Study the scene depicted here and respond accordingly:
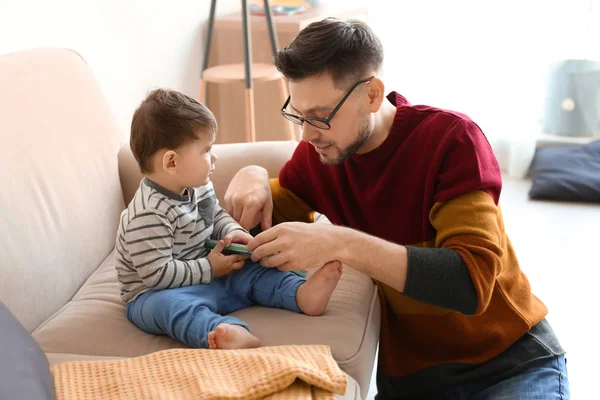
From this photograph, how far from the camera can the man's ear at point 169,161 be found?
158 cm

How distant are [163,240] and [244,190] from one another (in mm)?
314

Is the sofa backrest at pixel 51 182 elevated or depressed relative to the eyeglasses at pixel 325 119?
depressed

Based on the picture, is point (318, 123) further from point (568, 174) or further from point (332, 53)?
point (568, 174)

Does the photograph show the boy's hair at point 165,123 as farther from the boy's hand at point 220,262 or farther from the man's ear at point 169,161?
the boy's hand at point 220,262

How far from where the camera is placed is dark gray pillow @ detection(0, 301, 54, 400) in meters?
1.15

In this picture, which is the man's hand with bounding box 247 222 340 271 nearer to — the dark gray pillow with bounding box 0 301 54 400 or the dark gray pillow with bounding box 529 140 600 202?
the dark gray pillow with bounding box 0 301 54 400

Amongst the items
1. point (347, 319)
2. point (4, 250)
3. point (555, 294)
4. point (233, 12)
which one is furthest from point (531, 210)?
point (4, 250)

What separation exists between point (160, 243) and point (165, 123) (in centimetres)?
25

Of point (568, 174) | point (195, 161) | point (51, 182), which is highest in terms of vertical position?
point (195, 161)

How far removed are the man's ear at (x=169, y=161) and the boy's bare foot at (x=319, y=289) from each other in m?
0.37

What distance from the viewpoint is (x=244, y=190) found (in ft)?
6.03

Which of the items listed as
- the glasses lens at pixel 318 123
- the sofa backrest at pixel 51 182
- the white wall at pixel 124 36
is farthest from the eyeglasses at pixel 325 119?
the white wall at pixel 124 36

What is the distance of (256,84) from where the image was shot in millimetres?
3781

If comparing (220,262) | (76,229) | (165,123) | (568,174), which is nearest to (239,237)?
(220,262)
